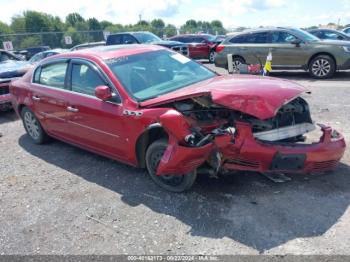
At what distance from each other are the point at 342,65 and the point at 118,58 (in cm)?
807

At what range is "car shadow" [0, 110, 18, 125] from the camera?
26.6ft

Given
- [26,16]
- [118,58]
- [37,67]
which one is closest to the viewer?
[118,58]

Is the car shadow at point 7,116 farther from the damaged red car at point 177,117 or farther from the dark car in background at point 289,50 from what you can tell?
the dark car in background at point 289,50

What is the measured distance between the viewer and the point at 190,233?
3.35m

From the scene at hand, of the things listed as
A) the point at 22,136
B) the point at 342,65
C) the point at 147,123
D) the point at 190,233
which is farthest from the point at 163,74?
the point at 342,65

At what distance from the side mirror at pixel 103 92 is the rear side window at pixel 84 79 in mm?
282

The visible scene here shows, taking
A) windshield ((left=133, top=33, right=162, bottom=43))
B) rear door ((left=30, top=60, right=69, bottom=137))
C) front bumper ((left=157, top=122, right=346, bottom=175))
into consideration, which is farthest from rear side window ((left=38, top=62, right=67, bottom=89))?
windshield ((left=133, top=33, right=162, bottom=43))

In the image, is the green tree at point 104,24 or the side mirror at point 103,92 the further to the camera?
the green tree at point 104,24

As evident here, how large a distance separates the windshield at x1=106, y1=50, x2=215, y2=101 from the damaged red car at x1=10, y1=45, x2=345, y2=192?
0.04 ft

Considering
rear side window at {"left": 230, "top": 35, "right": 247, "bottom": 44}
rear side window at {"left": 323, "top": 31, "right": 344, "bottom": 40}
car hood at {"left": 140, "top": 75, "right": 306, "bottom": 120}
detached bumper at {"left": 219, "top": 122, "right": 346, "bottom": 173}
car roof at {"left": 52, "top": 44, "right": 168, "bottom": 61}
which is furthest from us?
rear side window at {"left": 323, "top": 31, "right": 344, "bottom": 40}

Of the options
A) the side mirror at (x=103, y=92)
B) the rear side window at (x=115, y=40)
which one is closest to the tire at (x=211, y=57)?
the rear side window at (x=115, y=40)

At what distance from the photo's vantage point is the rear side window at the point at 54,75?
17.1 ft

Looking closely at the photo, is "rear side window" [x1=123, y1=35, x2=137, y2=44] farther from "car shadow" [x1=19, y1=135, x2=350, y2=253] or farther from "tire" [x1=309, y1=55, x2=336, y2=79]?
"car shadow" [x1=19, y1=135, x2=350, y2=253]

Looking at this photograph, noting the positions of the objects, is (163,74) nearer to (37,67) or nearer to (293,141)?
(293,141)
